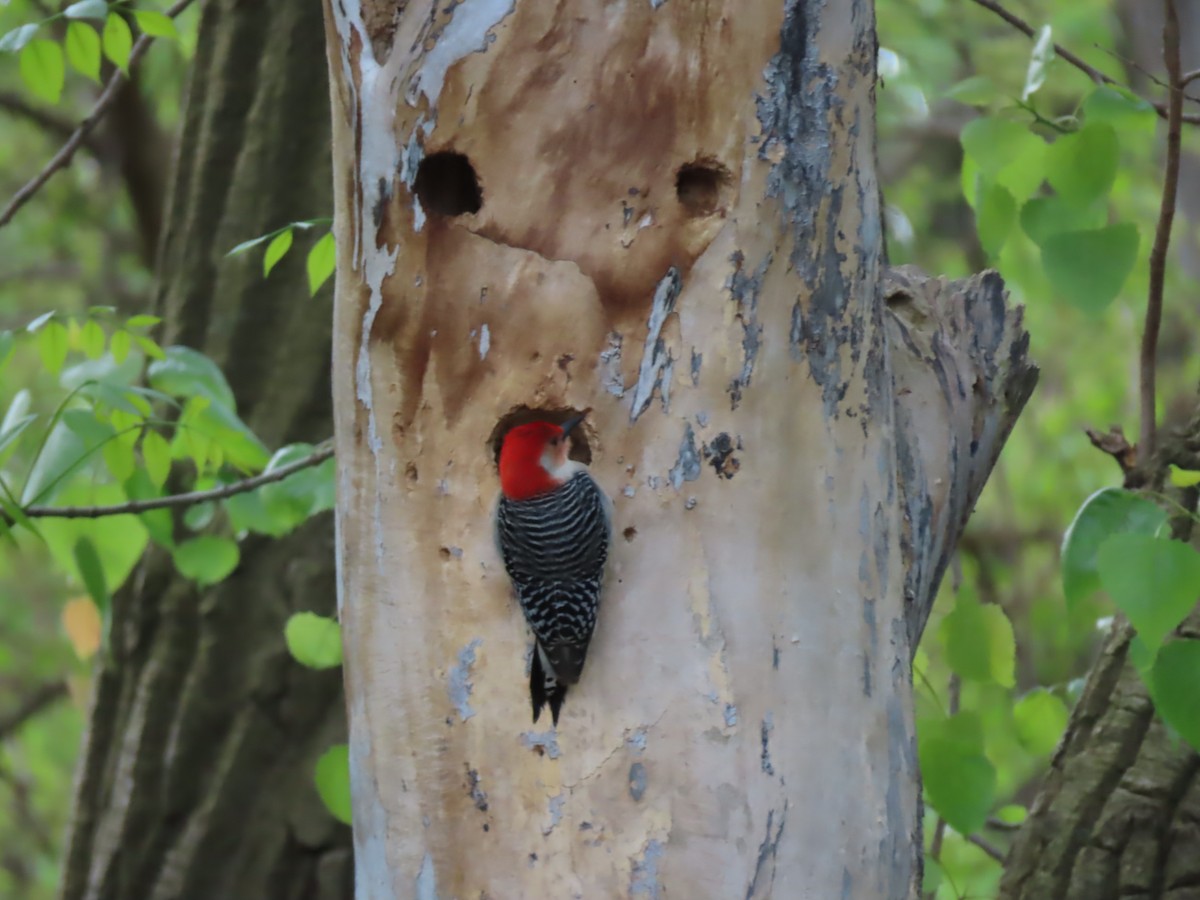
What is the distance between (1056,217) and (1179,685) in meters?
0.84

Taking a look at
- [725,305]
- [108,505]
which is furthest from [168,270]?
[725,305]

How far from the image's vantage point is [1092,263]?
6.95ft

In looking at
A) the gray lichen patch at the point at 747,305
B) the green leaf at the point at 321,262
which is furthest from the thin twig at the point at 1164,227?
the green leaf at the point at 321,262

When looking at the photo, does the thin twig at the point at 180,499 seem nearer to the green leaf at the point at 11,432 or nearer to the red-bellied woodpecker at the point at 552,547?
the green leaf at the point at 11,432

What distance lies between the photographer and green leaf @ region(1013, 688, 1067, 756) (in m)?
2.63

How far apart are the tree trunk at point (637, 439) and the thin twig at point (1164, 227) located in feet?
2.27

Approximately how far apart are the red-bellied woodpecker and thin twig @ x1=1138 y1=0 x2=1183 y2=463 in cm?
125

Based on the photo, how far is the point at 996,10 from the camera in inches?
98.5

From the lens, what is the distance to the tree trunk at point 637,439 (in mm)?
1631

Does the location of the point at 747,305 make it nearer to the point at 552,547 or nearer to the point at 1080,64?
the point at 552,547

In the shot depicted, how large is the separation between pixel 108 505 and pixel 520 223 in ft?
4.18

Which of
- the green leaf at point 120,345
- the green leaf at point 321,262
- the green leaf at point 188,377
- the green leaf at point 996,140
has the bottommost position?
the green leaf at point 188,377

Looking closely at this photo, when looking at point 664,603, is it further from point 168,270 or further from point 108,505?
point 168,270

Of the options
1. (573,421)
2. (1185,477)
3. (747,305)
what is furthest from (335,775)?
(1185,477)
